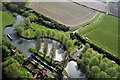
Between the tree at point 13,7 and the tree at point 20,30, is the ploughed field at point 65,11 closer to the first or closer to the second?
the tree at point 13,7

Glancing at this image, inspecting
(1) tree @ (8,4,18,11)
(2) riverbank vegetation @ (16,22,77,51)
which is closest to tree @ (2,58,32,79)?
(2) riverbank vegetation @ (16,22,77,51)

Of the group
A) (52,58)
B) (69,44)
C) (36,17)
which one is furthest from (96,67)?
(36,17)

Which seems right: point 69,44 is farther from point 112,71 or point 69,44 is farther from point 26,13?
point 26,13

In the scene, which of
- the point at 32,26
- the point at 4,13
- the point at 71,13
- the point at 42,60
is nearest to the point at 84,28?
the point at 71,13

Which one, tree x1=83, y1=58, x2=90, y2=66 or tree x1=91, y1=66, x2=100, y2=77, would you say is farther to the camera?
tree x1=83, y1=58, x2=90, y2=66

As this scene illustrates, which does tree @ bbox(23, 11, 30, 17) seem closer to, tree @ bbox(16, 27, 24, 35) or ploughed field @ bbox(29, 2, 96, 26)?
ploughed field @ bbox(29, 2, 96, 26)

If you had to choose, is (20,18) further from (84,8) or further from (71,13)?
(84,8)
